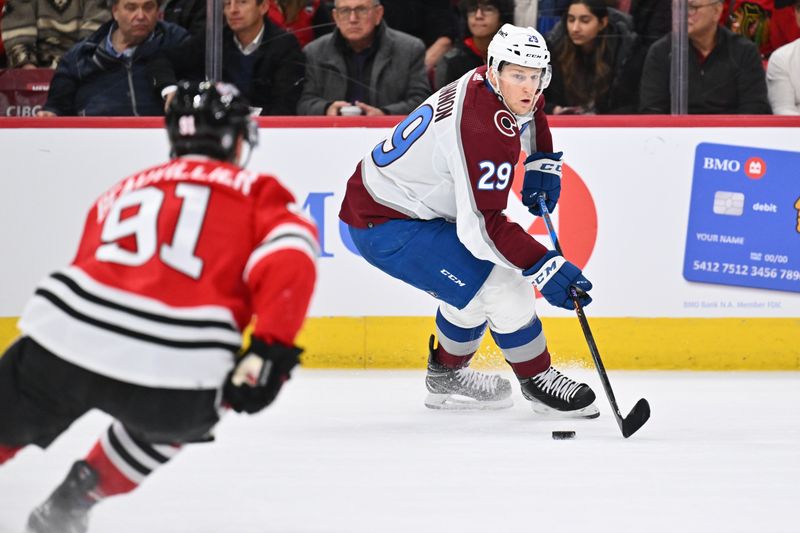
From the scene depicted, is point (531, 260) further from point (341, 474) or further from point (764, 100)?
point (764, 100)

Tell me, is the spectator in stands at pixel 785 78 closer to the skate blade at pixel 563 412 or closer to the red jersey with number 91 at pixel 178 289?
the skate blade at pixel 563 412

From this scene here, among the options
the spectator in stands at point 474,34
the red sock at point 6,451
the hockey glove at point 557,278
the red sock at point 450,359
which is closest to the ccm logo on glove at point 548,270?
the hockey glove at point 557,278

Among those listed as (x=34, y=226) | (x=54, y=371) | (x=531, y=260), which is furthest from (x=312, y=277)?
(x=34, y=226)

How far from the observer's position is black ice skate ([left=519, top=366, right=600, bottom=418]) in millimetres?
3535

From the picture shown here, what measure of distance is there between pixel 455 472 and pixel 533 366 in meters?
0.78

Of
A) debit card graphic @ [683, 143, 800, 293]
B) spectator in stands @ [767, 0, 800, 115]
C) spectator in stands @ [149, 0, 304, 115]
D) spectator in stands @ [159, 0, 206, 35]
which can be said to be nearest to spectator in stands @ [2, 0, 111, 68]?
spectator in stands @ [159, 0, 206, 35]

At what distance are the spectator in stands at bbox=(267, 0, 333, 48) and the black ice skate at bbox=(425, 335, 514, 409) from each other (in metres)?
1.46

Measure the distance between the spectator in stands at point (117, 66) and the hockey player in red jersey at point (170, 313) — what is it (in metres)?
2.67

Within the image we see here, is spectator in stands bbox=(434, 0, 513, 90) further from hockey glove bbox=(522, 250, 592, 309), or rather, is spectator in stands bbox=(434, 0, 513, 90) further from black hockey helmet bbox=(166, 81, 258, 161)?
black hockey helmet bbox=(166, 81, 258, 161)

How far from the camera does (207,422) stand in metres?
1.99

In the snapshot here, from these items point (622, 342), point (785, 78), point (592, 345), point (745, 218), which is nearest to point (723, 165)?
point (745, 218)

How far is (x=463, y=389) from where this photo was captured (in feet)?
12.5

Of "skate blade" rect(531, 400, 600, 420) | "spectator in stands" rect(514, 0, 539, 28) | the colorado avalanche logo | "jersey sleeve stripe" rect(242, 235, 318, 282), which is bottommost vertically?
"skate blade" rect(531, 400, 600, 420)

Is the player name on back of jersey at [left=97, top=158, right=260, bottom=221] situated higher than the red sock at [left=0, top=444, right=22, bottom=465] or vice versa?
the player name on back of jersey at [left=97, top=158, right=260, bottom=221]
